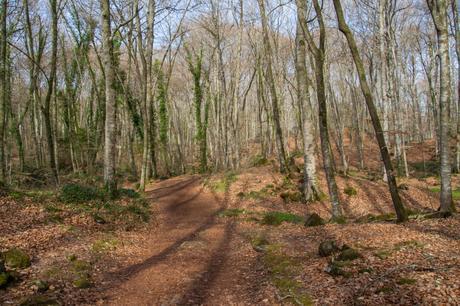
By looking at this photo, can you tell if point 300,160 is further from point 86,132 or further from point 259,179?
point 86,132

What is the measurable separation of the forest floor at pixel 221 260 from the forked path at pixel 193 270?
0.02 meters

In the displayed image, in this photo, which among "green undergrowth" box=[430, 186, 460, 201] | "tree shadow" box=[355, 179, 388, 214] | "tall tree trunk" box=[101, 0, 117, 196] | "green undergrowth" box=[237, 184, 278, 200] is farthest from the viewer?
"green undergrowth" box=[430, 186, 460, 201]

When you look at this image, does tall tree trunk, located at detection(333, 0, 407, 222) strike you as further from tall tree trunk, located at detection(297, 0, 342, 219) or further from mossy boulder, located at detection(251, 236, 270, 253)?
mossy boulder, located at detection(251, 236, 270, 253)

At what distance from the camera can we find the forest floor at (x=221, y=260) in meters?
4.93

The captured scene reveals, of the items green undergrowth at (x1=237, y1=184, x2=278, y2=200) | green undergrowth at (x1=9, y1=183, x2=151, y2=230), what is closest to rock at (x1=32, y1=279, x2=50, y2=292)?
green undergrowth at (x1=9, y1=183, x2=151, y2=230)

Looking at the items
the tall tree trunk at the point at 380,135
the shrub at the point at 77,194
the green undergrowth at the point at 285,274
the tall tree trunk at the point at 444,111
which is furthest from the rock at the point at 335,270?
the shrub at the point at 77,194

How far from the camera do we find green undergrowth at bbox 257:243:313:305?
518 cm

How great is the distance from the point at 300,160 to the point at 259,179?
13.7 metres

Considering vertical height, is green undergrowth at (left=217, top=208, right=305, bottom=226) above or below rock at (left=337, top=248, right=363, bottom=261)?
below

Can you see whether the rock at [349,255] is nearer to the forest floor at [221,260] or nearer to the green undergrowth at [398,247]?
the forest floor at [221,260]

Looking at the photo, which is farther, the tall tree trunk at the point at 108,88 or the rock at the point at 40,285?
the tall tree trunk at the point at 108,88

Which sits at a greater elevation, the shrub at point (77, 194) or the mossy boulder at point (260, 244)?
the shrub at point (77, 194)

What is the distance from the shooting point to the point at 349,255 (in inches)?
237

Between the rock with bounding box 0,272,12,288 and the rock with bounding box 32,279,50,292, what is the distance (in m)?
0.34
